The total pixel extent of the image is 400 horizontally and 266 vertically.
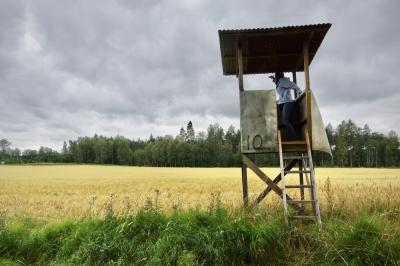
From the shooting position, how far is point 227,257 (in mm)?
6285

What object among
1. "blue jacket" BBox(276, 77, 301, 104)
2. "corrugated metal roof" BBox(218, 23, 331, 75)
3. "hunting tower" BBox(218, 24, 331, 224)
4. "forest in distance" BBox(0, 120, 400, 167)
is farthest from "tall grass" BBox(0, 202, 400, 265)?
"forest in distance" BBox(0, 120, 400, 167)

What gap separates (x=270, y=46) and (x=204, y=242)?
23.7ft

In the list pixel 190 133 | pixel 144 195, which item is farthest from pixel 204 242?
pixel 190 133

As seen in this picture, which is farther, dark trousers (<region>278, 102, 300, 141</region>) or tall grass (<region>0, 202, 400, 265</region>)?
dark trousers (<region>278, 102, 300, 141</region>)

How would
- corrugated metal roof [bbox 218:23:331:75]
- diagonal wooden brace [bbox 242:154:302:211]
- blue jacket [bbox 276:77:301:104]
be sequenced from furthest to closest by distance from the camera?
blue jacket [bbox 276:77:301:104] < corrugated metal roof [bbox 218:23:331:75] < diagonal wooden brace [bbox 242:154:302:211]

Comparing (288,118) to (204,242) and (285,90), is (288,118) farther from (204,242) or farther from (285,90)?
(204,242)

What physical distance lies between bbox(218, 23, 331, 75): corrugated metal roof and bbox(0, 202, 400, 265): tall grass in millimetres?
5262

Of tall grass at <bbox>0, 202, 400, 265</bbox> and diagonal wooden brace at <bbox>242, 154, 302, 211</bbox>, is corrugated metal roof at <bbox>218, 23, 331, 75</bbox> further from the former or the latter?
tall grass at <bbox>0, 202, 400, 265</bbox>

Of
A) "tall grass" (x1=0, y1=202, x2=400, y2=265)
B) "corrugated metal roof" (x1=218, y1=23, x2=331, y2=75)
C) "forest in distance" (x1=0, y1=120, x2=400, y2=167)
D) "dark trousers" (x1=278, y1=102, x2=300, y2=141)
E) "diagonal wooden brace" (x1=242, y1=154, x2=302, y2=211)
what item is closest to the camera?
"tall grass" (x1=0, y1=202, x2=400, y2=265)

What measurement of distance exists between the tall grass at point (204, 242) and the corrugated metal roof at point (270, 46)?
5262 millimetres

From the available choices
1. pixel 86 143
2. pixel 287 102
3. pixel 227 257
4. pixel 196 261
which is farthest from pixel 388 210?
pixel 86 143

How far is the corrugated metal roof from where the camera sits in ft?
31.6

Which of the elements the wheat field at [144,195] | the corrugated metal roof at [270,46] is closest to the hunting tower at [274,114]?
the corrugated metal roof at [270,46]

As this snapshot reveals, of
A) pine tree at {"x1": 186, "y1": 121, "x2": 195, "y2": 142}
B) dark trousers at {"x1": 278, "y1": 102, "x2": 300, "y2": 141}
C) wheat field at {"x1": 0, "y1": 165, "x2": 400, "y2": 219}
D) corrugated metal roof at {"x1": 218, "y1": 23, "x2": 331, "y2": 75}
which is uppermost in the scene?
pine tree at {"x1": 186, "y1": 121, "x2": 195, "y2": 142}
